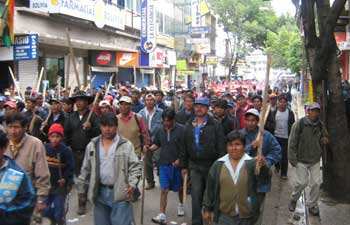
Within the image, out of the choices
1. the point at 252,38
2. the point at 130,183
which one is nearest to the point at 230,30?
the point at 252,38

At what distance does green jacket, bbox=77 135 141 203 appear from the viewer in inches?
190

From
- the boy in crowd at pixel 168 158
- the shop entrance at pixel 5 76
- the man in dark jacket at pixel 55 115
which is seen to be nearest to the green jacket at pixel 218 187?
the boy in crowd at pixel 168 158

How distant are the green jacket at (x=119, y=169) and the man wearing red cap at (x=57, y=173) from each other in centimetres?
86

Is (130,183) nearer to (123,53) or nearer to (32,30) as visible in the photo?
(32,30)

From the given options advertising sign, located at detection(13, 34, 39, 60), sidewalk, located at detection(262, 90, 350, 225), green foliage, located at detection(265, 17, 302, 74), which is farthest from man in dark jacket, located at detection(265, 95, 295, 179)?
green foliage, located at detection(265, 17, 302, 74)

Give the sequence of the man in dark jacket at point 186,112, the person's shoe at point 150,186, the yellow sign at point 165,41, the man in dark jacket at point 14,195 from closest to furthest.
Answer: the man in dark jacket at point 14,195 → the man in dark jacket at point 186,112 → the person's shoe at point 150,186 → the yellow sign at point 165,41

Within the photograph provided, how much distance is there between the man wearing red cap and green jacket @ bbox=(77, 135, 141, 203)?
86 centimetres

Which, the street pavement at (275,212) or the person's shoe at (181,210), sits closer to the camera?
the street pavement at (275,212)

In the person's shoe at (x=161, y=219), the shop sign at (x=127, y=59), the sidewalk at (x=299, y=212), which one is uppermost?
the shop sign at (x=127, y=59)

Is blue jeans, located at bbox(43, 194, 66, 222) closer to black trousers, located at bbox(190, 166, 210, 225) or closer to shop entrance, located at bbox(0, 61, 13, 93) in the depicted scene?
black trousers, located at bbox(190, 166, 210, 225)

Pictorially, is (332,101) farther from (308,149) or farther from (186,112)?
(186,112)

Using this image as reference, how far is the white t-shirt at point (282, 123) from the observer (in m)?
10.4

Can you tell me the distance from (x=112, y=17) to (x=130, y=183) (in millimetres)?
18794

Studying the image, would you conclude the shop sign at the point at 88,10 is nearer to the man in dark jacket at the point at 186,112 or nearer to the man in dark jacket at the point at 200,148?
Answer: the man in dark jacket at the point at 186,112
